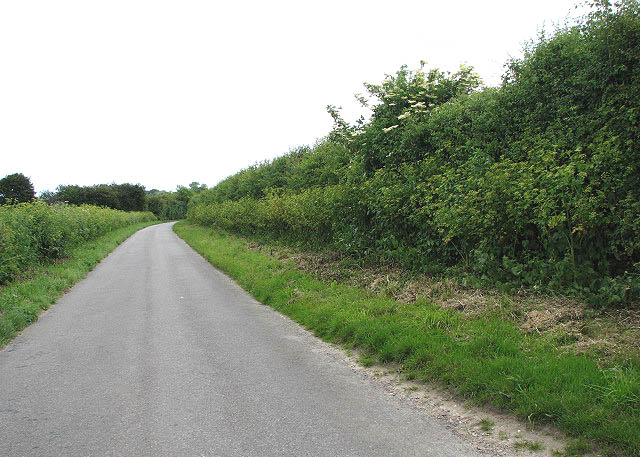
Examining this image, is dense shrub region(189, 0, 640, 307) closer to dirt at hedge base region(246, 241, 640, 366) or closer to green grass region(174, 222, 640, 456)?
dirt at hedge base region(246, 241, 640, 366)

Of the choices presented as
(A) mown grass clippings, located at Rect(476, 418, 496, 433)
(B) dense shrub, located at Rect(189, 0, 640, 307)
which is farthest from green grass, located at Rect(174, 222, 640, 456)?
(B) dense shrub, located at Rect(189, 0, 640, 307)

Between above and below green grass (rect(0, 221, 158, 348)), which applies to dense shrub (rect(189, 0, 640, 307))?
above

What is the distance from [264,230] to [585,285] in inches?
703

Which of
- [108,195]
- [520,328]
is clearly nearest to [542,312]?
[520,328]

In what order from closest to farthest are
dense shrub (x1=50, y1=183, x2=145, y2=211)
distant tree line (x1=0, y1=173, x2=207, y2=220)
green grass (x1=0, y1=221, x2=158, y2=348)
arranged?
green grass (x1=0, y1=221, x2=158, y2=348)
distant tree line (x1=0, y1=173, x2=207, y2=220)
dense shrub (x1=50, y1=183, x2=145, y2=211)

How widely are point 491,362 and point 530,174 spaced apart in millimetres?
3056

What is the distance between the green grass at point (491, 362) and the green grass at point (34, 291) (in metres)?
5.08

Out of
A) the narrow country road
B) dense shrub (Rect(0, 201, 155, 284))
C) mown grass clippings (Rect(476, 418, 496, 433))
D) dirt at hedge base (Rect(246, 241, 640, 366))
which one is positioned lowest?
mown grass clippings (Rect(476, 418, 496, 433))

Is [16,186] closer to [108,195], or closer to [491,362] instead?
[108,195]

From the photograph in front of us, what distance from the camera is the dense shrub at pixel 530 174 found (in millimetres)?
5512

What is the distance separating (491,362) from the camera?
179 inches

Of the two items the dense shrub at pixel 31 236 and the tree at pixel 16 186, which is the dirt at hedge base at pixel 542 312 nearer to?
the dense shrub at pixel 31 236

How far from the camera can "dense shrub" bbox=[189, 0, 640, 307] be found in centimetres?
551

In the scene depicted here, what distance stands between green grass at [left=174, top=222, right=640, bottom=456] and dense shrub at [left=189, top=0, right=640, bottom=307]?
1399 mm
